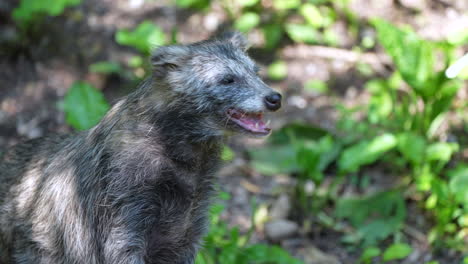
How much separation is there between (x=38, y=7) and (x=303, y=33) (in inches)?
117

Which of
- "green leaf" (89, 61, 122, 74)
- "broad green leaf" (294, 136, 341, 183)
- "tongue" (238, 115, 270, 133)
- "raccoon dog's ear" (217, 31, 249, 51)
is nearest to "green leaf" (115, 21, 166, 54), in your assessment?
"green leaf" (89, 61, 122, 74)

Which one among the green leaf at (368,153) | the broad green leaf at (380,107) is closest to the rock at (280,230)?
the green leaf at (368,153)

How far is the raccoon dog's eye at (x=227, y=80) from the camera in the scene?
4055 mm

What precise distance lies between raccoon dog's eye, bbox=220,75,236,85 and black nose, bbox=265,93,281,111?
0.26 meters

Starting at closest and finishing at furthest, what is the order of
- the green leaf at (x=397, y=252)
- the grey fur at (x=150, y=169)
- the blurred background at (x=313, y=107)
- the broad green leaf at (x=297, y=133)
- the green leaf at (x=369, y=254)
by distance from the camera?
1. the grey fur at (x=150, y=169)
2. the green leaf at (x=397, y=252)
3. the green leaf at (x=369, y=254)
4. the blurred background at (x=313, y=107)
5. the broad green leaf at (x=297, y=133)

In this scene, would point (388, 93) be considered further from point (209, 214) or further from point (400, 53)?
point (209, 214)

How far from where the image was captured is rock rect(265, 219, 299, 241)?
19.2 ft

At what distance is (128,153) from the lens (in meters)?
3.96

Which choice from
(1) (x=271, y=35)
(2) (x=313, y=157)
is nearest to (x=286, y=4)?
(1) (x=271, y=35)

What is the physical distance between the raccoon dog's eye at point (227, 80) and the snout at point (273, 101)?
0.26 m

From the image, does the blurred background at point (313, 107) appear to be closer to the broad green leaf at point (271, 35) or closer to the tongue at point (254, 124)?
the broad green leaf at point (271, 35)

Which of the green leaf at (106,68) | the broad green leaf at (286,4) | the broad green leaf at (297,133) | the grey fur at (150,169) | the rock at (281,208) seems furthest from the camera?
the broad green leaf at (286,4)

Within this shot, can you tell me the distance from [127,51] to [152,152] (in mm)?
4007

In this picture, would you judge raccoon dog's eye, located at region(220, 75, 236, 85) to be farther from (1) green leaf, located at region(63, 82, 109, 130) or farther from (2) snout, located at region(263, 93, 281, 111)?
(1) green leaf, located at region(63, 82, 109, 130)
